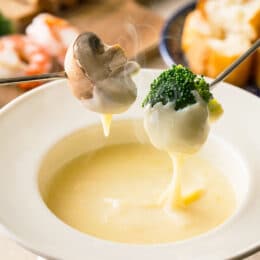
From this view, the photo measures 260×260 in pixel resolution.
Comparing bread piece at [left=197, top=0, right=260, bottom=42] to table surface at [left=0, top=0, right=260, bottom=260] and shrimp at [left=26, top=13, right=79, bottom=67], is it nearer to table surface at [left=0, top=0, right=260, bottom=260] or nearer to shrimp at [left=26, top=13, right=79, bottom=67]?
table surface at [left=0, top=0, right=260, bottom=260]

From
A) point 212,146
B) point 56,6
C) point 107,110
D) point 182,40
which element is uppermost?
point 56,6

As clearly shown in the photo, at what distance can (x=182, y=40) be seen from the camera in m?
2.01

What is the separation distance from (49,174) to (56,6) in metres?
1.13

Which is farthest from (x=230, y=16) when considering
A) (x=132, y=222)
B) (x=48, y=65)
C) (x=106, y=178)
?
(x=132, y=222)

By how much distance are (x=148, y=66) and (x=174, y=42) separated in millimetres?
124

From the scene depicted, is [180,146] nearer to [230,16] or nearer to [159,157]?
[159,157]

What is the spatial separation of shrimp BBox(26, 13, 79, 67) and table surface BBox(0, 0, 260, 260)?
258 millimetres

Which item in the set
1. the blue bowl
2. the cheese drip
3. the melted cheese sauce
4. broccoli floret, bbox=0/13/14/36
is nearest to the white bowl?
the melted cheese sauce

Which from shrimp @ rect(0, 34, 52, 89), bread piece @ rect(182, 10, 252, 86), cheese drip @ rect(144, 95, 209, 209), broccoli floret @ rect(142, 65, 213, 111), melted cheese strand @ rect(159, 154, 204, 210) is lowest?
melted cheese strand @ rect(159, 154, 204, 210)

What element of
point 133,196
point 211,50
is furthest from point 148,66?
point 133,196

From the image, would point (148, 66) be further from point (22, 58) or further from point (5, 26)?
point (5, 26)

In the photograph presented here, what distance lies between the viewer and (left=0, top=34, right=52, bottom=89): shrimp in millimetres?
1948

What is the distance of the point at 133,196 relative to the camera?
4.50ft

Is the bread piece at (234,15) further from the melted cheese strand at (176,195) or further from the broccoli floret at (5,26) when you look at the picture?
the melted cheese strand at (176,195)
